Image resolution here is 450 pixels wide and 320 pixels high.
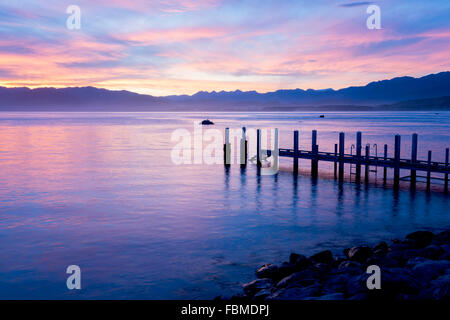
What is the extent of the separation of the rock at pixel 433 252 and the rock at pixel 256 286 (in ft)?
15.1

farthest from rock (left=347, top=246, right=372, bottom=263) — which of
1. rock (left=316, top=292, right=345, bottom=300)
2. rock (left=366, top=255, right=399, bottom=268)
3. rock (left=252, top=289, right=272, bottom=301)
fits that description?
rock (left=316, top=292, right=345, bottom=300)

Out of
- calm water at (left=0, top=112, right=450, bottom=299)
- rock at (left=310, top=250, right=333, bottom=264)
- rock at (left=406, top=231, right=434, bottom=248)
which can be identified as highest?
rock at (left=406, top=231, right=434, bottom=248)

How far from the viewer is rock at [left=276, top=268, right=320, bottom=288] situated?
10.3m

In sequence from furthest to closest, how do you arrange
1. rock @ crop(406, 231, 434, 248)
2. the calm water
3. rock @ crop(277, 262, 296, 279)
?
rock @ crop(406, 231, 434, 248), the calm water, rock @ crop(277, 262, 296, 279)

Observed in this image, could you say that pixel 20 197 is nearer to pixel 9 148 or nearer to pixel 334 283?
pixel 334 283

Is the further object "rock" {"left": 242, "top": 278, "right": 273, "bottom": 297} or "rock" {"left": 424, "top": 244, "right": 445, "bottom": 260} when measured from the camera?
"rock" {"left": 424, "top": 244, "right": 445, "bottom": 260}

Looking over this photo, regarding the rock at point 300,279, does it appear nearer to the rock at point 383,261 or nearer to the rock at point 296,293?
the rock at point 296,293

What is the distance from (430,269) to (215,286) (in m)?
5.50

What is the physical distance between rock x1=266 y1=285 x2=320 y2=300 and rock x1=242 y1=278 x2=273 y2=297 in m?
1.08

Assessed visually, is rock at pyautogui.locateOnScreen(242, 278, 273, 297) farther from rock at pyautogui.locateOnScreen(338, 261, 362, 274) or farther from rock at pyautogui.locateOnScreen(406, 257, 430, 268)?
rock at pyautogui.locateOnScreen(406, 257, 430, 268)

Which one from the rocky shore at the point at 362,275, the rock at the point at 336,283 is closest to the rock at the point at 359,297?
the rocky shore at the point at 362,275

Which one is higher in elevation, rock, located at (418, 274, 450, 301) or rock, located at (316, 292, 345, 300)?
rock, located at (418, 274, 450, 301)

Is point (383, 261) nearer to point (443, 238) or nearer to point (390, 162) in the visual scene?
point (443, 238)
